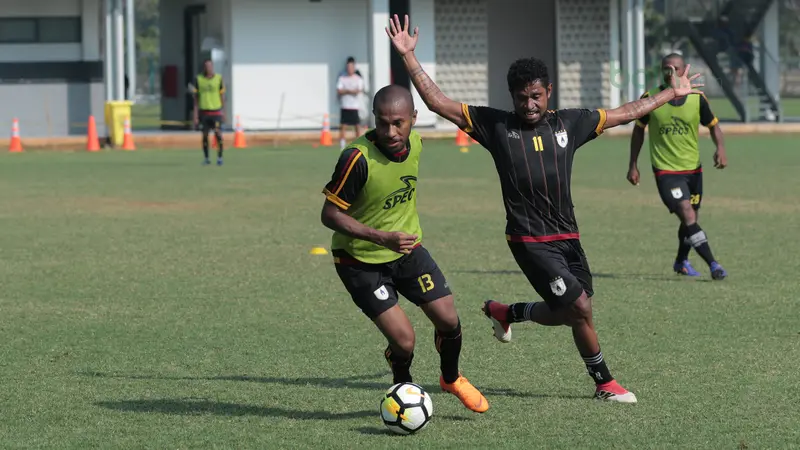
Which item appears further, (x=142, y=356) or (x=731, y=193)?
(x=731, y=193)

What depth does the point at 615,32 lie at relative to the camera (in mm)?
42750

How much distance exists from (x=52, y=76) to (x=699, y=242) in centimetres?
2782

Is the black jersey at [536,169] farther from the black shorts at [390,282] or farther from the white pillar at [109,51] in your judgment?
the white pillar at [109,51]

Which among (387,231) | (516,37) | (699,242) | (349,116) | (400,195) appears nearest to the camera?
(387,231)

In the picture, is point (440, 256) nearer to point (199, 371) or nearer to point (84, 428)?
point (199, 371)

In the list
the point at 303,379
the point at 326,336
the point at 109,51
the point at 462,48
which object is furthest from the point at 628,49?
the point at 303,379

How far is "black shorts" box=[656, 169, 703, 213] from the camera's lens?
13172 millimetres

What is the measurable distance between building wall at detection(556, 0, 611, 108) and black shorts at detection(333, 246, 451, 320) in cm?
3544

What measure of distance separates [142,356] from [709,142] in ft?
89.3

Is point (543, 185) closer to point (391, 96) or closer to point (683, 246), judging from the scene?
point (391, 96)

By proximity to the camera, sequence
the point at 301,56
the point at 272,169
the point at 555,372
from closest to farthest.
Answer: the point at 555,372
the point at 272,169
the point at 301,56

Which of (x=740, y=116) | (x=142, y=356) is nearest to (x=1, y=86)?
(x=740, y=116)

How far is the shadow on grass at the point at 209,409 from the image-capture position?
→ 24.8 ft

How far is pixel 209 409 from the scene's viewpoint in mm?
7746
